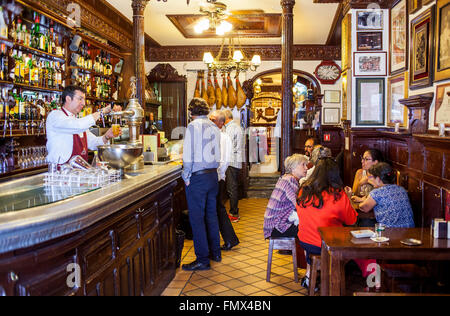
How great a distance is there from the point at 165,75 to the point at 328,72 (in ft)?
12.6

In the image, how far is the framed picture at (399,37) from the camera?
4.68 m

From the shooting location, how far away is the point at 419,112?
404cm

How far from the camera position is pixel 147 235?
10.6 ft

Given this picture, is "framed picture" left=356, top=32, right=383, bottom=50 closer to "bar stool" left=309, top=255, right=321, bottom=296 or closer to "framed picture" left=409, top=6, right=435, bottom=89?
"framed picture" left=409, top=6, right=435, bottom=89

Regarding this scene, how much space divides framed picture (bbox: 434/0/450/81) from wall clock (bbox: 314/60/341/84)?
5779 millimetres

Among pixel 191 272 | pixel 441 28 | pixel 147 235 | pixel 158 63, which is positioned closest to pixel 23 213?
pixel 147 235

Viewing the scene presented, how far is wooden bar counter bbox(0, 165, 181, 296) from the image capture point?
5.74 feet

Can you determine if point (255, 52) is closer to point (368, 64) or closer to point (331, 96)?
point (331, 96)

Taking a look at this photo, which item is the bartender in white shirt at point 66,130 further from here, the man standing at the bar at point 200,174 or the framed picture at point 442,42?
the framed picture at point 442,42

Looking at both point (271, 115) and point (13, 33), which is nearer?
point (13, 33)

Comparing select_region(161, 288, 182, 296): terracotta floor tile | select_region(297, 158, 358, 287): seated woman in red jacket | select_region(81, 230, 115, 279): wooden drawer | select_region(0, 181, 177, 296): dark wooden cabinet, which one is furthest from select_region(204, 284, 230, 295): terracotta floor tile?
select_region(81, 230, 115, 279): wooden drawer

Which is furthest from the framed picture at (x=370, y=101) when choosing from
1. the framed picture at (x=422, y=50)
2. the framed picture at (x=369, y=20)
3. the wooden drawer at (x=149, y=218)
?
the wooden drawer at (x=149, y=218)

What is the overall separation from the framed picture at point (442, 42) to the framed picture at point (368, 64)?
172cm

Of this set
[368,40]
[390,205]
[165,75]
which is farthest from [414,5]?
[165,75]
